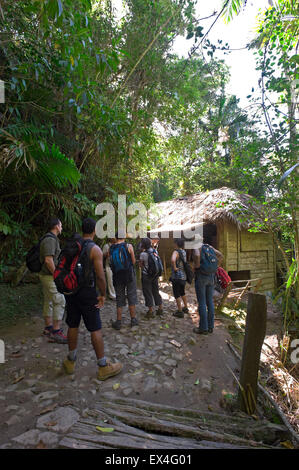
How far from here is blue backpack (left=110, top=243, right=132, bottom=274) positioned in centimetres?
421

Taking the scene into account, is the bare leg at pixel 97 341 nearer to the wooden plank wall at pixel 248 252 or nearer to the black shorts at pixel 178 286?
the black shorts at pixel 178 286

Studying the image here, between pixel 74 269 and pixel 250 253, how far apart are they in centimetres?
845

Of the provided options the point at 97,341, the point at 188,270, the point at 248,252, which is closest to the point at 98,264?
the point at 97,341

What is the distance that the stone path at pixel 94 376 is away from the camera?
82.1 inches

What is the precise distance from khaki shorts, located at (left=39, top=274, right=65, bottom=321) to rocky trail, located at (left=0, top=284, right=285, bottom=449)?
0.47m

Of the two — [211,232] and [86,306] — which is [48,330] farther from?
[211,232]

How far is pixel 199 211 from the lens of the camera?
9.60m

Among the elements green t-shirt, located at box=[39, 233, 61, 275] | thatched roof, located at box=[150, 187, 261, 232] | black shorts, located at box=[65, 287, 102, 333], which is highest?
thatched roof, located at box=[150, 187, 261, 232]

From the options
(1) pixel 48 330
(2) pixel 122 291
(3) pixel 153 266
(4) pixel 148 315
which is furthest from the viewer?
(4) pixel 148 315

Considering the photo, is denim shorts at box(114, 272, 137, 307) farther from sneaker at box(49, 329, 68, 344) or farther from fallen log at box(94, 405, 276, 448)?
fallen log at box(94, 405, 276, 448)

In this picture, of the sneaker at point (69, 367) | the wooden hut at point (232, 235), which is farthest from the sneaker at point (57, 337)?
the wooden hut at point (232, 235)

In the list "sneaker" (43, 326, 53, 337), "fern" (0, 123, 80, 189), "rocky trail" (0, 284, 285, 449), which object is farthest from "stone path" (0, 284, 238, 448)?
"fern" (0, 123, 80, 189)

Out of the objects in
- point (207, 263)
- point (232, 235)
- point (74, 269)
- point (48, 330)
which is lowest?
point (48, 330)

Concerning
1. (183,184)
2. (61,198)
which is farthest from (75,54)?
(183,184)
